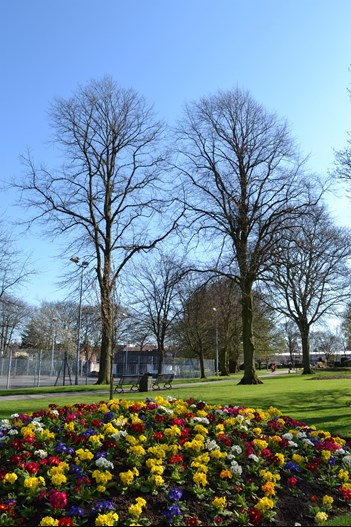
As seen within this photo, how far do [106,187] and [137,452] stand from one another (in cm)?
2601

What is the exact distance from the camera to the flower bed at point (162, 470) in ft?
16.3

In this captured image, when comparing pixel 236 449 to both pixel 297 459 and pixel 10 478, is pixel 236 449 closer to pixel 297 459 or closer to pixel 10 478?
pixel 297 459

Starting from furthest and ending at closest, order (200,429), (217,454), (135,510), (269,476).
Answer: (200,429) → (217,454) → (269,476) → (135,510)

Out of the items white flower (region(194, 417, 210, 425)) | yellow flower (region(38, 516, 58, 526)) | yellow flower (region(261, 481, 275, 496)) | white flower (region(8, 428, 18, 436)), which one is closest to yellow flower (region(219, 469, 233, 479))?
yellow flower (region(261, 481, 275, 496))

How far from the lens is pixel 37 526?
15.2 ft

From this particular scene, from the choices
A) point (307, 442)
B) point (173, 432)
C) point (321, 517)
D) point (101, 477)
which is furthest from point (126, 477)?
point (307, 442)

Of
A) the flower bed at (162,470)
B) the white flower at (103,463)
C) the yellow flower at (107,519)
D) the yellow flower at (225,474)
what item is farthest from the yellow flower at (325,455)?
the yellow flower at (107,519)

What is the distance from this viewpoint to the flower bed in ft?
16.3

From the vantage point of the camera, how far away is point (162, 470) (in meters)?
5.57

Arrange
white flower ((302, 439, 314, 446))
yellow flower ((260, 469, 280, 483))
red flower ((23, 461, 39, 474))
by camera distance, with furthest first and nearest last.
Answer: white flower ((302, 439, 314, 446)) → yellow flower ((260, 469, 280, 483)) → red flower ((23, 461, 39, 474))

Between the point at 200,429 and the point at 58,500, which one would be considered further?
the point at 200,429

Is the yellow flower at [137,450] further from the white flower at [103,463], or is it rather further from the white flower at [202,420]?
the white flower at [202,420]

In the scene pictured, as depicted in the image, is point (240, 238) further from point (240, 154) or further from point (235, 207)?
point (240, 154)

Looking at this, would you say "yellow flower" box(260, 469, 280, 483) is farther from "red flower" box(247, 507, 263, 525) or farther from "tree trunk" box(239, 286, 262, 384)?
"tree trunk" box(239, 286, 262, 384)
